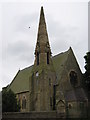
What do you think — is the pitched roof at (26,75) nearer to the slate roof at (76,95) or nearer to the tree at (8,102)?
the slate roof at (76,95)

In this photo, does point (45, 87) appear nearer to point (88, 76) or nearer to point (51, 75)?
point (51, 75)

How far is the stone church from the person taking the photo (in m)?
45.3

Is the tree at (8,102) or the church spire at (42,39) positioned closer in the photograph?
the tree at (8,102)

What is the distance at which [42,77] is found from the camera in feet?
163

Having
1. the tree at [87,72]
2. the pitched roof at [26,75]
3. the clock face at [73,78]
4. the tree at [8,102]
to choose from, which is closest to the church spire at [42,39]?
the pitched roof at [26,75]

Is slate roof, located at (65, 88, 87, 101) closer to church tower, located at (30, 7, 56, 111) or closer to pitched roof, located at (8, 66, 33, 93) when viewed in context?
church tower, located at (30, 7, 56, 111)

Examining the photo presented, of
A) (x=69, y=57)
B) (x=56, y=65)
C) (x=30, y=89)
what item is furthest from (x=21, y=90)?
(x=69, y=57)

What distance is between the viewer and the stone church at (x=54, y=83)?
45.3 meters

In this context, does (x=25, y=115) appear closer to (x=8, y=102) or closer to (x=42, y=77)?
(x=8, y=102)

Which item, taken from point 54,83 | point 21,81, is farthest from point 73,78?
point 21,81

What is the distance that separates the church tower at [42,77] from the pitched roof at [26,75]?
2.03 m

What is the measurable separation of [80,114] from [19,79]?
89.7 feet

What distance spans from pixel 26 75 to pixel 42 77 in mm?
16653

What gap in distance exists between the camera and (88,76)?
1905 inches
